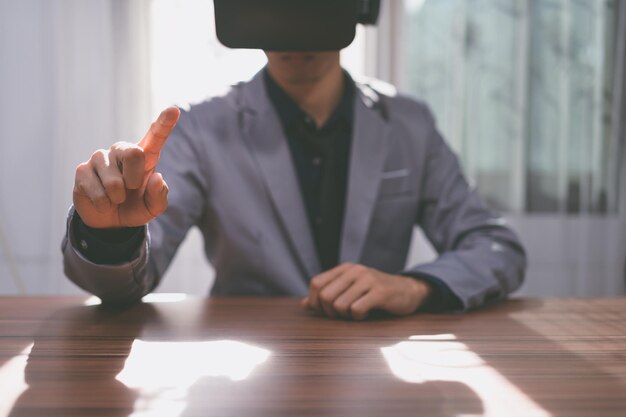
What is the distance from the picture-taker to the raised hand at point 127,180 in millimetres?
660

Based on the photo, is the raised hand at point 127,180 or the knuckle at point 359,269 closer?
the raised hand at point 127,180

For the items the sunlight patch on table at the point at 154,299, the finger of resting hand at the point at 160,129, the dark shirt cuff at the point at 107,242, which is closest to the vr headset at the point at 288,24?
the finger of resting hand at the point at 160,129

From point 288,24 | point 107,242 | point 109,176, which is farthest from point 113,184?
point 288,24

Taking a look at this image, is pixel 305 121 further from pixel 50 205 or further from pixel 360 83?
pixel 50 205

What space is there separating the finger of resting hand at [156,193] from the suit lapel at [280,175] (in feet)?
1.37

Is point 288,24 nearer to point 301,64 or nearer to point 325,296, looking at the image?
point 325,296

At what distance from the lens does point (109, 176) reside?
2.18 feet

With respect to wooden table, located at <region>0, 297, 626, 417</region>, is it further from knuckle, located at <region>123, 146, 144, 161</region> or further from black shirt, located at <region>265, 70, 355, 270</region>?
black shirt, located at <region>265, 70, 355, 270</region>

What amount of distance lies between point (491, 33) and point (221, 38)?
5.70ft

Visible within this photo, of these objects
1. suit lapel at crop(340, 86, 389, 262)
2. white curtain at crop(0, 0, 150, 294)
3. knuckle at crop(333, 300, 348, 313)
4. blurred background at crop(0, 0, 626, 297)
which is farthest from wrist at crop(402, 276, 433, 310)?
white curtain at crop(0, 0, 150, 294)

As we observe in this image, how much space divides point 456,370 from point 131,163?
38cm

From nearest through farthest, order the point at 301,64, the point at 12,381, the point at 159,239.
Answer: the point at 12,381 → the point at 159,239 → the point at 301,64

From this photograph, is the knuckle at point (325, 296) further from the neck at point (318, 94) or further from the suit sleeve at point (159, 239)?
the neck at point (318, 94)

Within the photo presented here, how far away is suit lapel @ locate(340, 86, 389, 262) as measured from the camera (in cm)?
112
